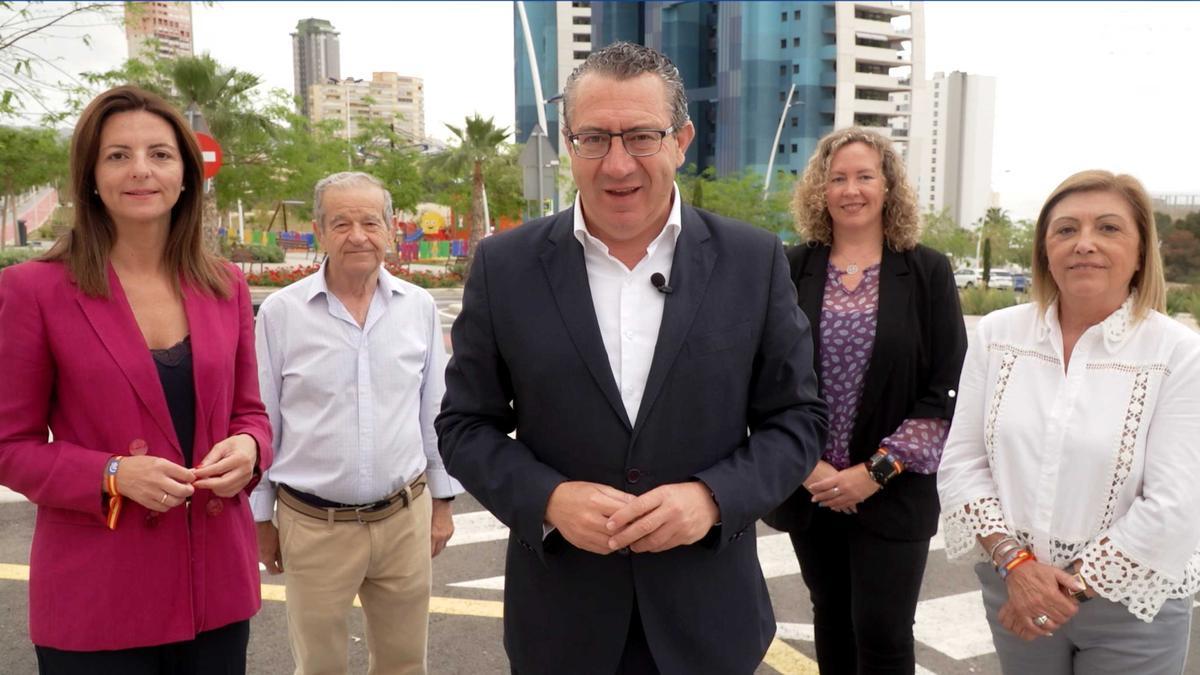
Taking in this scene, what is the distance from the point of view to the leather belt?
10.6 feet

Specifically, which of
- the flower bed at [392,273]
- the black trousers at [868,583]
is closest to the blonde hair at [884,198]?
the black trousers at [868,583]

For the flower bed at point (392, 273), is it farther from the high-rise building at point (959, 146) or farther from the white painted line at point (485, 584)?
the high-rise building at point (959, 146)

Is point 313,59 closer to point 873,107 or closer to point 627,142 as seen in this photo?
point 873,107

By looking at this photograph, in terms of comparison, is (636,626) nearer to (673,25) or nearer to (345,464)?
(345,464)

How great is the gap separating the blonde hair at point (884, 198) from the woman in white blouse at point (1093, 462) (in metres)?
0.66

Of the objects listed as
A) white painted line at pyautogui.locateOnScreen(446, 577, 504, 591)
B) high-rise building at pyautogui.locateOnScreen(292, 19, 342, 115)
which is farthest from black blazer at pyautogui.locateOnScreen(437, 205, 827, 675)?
high-rise building at pyautogui.locateOnScreen(292, 19, 342, 115)

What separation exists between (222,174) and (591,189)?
2993 centimetres

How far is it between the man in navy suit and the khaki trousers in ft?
3.91

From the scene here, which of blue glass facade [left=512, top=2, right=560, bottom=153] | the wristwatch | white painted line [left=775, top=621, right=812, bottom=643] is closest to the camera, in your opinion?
the wristwatch

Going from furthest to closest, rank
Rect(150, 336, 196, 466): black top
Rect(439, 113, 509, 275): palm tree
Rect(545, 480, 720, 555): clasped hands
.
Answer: Rect(439, 113, 509, 275): palm tree, Rect(150, 336, 196, 466): black top, Rect(545, 480, 720, 555): clasped hands

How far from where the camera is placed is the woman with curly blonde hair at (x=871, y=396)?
3.15m

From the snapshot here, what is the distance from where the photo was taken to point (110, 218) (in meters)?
2.48

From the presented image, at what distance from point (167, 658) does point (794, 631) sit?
3236 millimetres

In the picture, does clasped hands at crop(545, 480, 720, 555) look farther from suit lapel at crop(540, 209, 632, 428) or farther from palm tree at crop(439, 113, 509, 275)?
palm tree at crop(439, 113, 509, 275)
